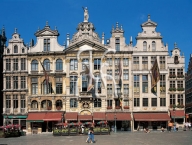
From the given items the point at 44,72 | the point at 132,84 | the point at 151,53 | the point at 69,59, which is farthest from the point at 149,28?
the point at 44,72

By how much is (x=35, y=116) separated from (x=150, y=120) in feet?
63.8

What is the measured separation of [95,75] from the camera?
203 feet

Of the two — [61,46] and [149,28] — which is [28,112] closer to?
[61,46]

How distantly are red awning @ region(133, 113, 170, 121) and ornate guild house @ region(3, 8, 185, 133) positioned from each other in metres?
0.28

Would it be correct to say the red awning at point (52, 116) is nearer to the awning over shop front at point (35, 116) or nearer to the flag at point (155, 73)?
the awning over shop front at point (35, 116)

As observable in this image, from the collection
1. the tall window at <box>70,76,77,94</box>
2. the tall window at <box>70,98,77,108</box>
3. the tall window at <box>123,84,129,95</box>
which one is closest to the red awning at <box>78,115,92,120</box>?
the tall window at <box>70,98,77,108</box>

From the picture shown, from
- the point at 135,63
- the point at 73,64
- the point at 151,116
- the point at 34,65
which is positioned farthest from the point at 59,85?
the point at 151,116

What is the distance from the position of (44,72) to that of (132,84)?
49.9 ft

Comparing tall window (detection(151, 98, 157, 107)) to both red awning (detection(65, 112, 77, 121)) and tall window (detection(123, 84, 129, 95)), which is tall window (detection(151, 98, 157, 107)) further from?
red awning (detection(65, 112, 77, 121))

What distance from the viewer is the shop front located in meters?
59.1

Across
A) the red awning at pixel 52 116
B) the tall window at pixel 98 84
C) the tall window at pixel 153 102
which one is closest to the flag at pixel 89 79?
the tall window at pixel 98 84

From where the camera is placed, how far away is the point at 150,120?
5900 cm

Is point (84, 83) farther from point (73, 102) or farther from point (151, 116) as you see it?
point (151, 116)

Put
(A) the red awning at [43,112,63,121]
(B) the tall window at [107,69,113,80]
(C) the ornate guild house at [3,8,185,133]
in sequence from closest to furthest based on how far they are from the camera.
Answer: (A) the red awning at [43,112,63,121]
(C) the ornate guild house at [3,8,185,133]
(B) the tall window at [107,69,113,80]
